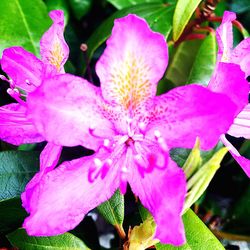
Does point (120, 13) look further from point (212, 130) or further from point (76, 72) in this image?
point (212, 130)

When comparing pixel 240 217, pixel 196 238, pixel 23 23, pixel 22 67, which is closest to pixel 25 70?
pixel 22 67

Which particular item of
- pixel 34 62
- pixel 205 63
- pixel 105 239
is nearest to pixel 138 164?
pixel 34 62

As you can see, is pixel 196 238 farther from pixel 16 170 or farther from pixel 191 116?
pixel 16 170

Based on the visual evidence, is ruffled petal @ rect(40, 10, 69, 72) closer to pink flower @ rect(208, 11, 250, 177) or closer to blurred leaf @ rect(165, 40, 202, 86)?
pink flower @ rect(208, 11, 250, 177)

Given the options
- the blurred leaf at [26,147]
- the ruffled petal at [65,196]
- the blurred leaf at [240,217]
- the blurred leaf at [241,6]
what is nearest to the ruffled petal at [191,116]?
the ruffled petal at [65,196]

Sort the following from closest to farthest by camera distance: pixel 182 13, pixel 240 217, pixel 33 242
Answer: pixel 33 242 < pixel 182 13 < pixel 240 217

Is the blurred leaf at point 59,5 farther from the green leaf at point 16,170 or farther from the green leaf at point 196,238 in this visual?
the green leaf at point 196,238
